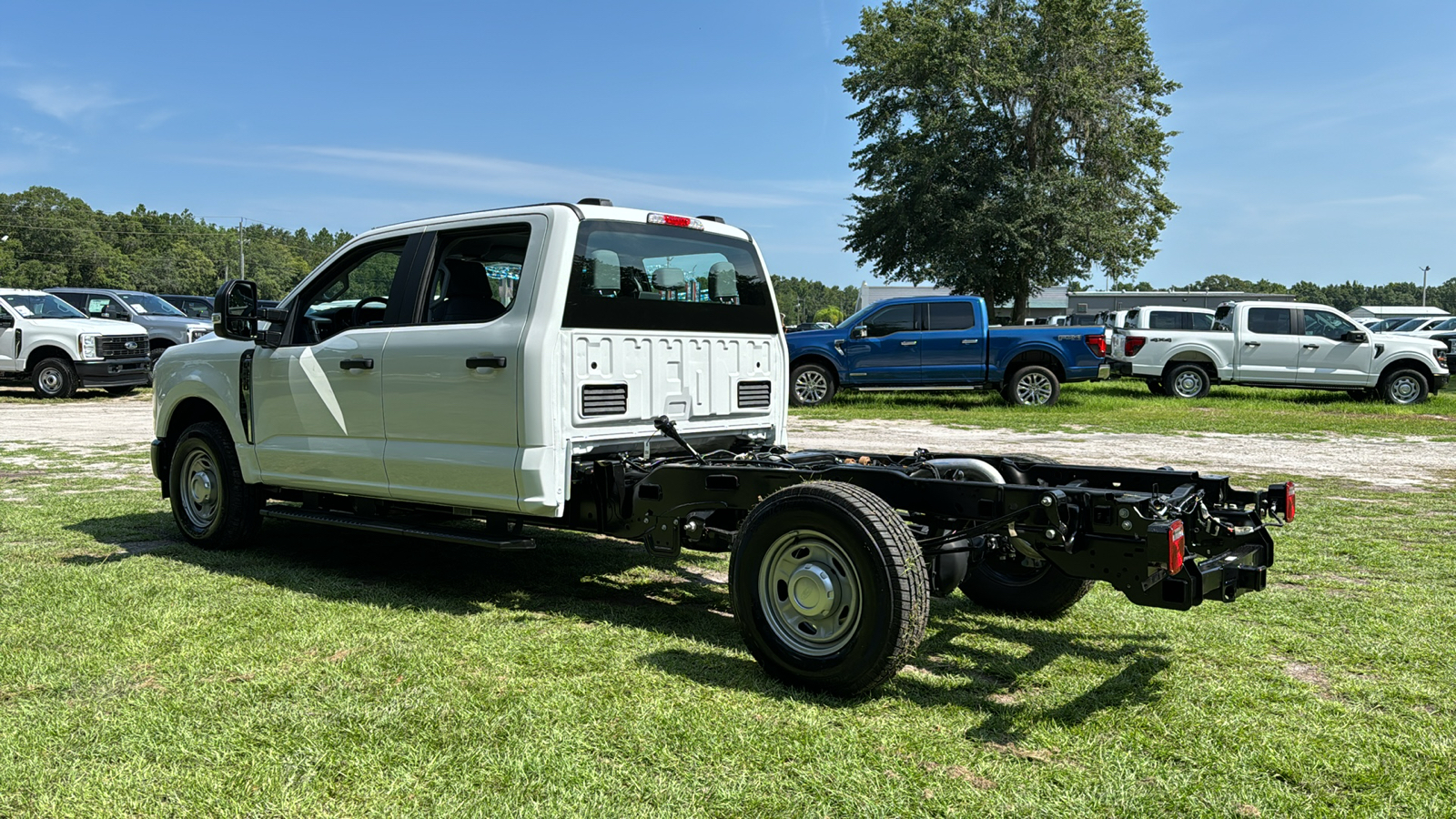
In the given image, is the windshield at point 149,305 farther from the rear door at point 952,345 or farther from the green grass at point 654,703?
the green grass at point 654,703

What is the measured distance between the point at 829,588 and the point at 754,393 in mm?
2385

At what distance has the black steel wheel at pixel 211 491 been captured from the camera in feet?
21.9

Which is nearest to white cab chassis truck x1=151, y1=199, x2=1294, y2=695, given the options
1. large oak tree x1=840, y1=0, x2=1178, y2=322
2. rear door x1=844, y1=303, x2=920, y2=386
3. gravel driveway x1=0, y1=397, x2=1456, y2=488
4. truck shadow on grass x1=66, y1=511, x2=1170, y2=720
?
truck shadow on grass x1=66, y1=511, x2=1170, y2=720

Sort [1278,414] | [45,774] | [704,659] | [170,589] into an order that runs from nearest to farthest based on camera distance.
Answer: [45,774] → [704,659] → [170,589] → [1278,414]

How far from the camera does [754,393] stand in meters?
6.35

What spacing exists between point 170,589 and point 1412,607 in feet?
21.0

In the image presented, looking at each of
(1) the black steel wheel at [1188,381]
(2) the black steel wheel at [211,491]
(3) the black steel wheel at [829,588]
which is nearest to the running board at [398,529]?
(2) the black steel wheel at [211,491]

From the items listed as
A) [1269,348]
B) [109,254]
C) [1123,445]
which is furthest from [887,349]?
[109,254]

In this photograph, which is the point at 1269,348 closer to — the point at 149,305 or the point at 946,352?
the point at 946,352

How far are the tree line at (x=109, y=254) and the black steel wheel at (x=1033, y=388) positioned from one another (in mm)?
102454

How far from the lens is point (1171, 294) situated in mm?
80438

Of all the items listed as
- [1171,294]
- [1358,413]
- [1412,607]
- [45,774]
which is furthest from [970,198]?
[1171,294]

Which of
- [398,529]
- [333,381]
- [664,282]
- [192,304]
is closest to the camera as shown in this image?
[398,529]

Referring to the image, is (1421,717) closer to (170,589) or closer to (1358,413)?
(170,589)
